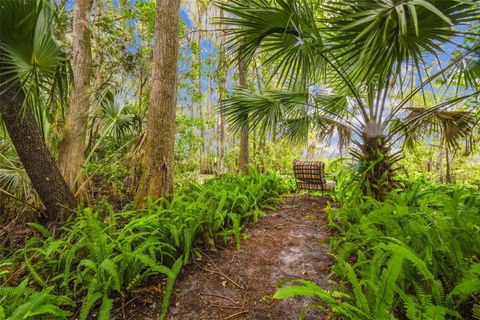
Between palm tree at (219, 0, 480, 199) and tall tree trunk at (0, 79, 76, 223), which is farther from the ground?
palm tree at (219, 0, 480, 199)

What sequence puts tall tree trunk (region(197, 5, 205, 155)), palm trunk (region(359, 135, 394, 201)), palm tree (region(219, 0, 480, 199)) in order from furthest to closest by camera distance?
tall tree trunk (region(197, 5, 205, 155)) < palm trunk (region(359, 135, 394, 201)) < palm tree (region(219, 0, 480, 199))

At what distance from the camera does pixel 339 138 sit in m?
4.55

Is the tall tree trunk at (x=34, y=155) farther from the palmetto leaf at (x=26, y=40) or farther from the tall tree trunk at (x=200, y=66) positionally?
the tall tree trunk at (x=200, y=66)

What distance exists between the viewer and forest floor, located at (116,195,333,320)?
1.68 metres

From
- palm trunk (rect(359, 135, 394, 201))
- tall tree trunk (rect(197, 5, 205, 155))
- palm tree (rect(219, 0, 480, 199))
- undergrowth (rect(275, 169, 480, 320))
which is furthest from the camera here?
tall tree trunk (rect(197, 5, 205, 155))

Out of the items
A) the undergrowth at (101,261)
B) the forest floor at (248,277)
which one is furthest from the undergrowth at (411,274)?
the undergrowth at (101,261)

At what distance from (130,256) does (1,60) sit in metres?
2.23

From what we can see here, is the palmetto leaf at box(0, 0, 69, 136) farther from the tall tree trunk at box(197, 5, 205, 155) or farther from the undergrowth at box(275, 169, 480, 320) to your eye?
the tall tree trunk at box(197, 5, 205, 155)

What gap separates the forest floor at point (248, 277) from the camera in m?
1.68

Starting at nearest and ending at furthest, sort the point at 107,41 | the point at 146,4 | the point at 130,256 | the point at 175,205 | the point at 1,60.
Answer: the point at 130,256, the point at 1,60, the point at 175,205, the point at 146,4, the point at 107,41

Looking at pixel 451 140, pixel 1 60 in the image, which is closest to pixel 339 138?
pixel 451 140

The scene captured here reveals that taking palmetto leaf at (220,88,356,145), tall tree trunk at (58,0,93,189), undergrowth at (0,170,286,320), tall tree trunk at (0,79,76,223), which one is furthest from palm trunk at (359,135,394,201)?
tall tree trunk at (58,0,93,189)

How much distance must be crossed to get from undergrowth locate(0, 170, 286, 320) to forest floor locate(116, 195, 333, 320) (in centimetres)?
15

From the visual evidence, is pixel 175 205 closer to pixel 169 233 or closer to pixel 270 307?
pixel 169 233
